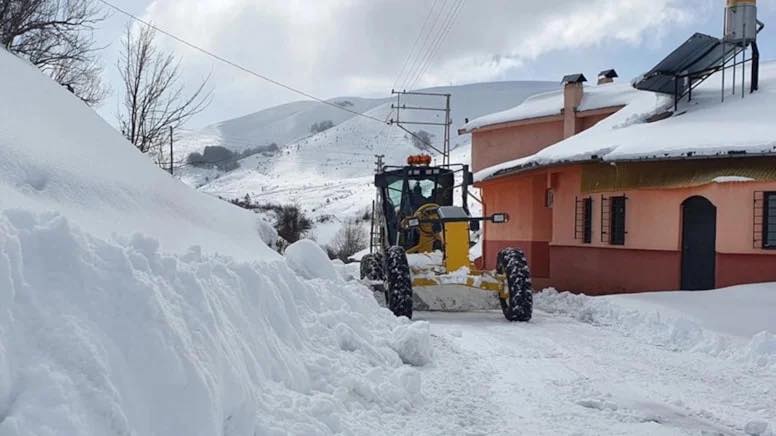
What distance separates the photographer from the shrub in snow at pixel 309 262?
7.14 metres

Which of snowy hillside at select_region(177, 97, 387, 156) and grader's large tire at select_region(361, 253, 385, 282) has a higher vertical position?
snowy hillside at select_region(177, 97, 387, 156)

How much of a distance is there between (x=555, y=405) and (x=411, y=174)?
7.12 metres

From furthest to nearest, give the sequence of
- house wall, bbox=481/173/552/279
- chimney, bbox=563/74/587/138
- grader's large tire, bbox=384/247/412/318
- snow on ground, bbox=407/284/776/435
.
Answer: chimney, bbox=563/74/587/138 → house wall, bbox=481/173/552/279 → grader's large tire, bbox=384/247/412/318 → snow on ground, bbox=407/284/776/435

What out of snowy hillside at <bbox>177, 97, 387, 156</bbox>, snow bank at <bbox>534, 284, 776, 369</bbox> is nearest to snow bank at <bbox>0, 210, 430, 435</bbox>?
snow bank at <bbox>534, 284, 776, 369</bbox>

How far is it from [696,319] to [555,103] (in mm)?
15636

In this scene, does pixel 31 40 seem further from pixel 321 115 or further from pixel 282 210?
pixel 321 115

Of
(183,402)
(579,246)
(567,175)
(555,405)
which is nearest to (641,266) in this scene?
(579,246)

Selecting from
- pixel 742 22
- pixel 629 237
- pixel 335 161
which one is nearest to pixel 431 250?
pixel 629 237

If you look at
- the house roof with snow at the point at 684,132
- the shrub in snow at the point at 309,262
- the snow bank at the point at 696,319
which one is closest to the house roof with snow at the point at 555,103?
the house roof with snow at the point at 684,132

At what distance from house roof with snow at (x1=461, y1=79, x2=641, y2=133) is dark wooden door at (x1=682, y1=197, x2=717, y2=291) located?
852cm

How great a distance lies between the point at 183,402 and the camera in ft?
9.23

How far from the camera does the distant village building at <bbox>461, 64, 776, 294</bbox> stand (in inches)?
472

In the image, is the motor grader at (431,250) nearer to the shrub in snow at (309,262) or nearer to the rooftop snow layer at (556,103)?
the shrub in snow at (309,262)

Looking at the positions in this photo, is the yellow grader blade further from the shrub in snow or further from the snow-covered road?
the shrub in snow
